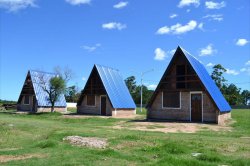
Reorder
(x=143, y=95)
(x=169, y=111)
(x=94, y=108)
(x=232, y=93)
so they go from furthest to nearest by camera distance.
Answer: (x=143, y=95), (x=232, y=93), (x=94, y=108), (x=169, y=111)

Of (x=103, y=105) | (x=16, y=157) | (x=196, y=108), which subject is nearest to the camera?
(x=16, y=157)

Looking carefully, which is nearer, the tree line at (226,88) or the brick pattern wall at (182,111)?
the brick pattern wall at (182,111)

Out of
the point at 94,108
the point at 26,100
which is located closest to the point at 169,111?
the point at 94,108

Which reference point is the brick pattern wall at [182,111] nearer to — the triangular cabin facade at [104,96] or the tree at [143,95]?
the triangular cabin facade at [104,96]

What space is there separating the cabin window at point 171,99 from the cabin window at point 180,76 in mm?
688

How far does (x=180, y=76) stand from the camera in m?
28.4

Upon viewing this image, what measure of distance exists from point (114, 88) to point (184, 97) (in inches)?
483

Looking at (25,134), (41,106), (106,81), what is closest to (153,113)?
(106,81)

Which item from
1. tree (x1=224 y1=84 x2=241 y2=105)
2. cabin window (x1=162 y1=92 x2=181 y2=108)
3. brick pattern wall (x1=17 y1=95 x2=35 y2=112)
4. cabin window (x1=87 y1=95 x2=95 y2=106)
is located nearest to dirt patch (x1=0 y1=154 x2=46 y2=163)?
cabin window (x1=162 y1=92 x2=181 y2=108)

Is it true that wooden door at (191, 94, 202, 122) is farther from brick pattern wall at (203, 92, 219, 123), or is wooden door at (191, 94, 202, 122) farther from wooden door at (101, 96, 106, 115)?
wooden door at (101, 96, 106, 115)

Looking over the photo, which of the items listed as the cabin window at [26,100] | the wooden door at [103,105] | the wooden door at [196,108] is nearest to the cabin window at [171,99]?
the wooden door at [196,108]

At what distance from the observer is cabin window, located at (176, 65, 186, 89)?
93.2 feet

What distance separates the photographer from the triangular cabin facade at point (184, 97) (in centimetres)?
2698

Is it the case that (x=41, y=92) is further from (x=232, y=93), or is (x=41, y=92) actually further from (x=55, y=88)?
(x=232, y=93)
